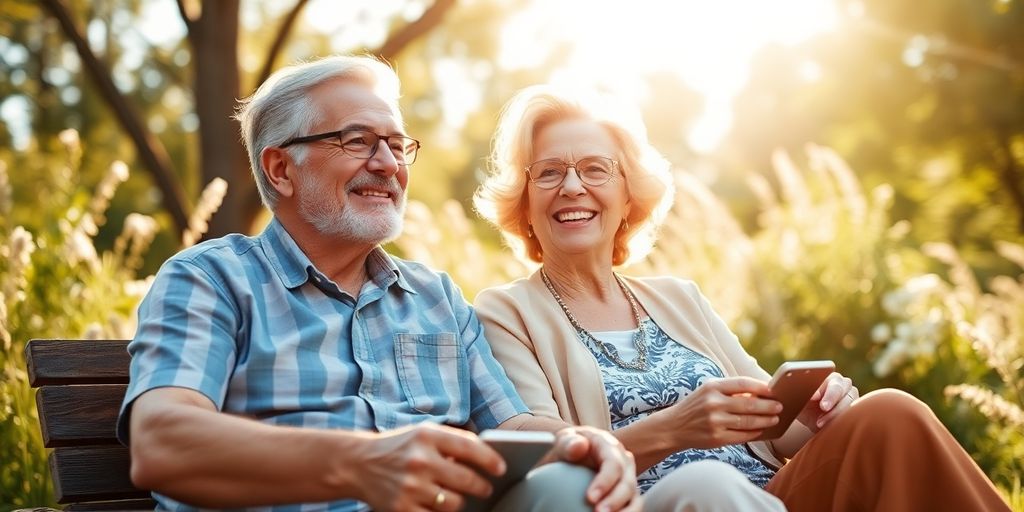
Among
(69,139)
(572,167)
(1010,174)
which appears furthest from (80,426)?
(1010,174)

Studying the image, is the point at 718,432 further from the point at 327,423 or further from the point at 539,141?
the point at 539,141

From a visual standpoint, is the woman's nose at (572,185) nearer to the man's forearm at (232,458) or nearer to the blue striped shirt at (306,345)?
the blue striped shirt at (306,345)

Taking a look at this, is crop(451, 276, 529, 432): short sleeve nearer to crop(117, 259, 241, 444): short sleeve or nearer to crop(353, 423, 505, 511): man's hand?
crop(117, 259, 241, 444): short sleeve

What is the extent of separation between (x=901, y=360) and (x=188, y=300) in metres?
3.79

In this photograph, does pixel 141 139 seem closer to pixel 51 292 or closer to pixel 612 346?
pixel 51 292

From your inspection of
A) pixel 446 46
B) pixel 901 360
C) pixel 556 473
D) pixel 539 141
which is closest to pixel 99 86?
pixel 539 141

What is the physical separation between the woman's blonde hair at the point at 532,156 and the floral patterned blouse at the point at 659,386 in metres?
0.49

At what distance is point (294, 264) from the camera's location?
8.72 feet

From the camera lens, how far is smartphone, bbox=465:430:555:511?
1.91 meters

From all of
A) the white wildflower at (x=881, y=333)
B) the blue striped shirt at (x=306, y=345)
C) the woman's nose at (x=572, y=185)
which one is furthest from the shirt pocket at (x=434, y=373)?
the white wildflower at (x=881, y=333)

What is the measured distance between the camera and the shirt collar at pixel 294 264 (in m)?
2.63

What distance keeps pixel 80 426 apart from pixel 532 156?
156 cm

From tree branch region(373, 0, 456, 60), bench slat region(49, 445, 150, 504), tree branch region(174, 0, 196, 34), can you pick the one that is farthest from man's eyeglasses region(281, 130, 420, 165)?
tree branch region(174, 0, 196, 34)

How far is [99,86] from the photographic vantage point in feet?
20.8
